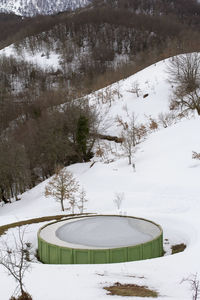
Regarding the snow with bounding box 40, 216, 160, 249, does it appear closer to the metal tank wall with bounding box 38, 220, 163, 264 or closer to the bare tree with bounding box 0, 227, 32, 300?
the metal tank wall with bounding box 38, 220, 163, 264

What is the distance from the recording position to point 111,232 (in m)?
13.3

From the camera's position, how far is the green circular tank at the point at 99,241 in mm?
10992

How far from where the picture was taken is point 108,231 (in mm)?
13422

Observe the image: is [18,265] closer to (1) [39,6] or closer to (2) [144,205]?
(2) [144,205]

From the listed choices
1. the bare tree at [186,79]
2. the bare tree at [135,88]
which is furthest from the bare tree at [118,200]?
the bare tree at [135,88]

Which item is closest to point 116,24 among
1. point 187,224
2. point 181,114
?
point 181,114

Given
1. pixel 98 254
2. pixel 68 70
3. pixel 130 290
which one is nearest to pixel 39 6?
pixel 68 70

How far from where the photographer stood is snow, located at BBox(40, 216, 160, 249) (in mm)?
12078

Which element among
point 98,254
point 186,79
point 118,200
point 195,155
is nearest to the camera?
point 98,254

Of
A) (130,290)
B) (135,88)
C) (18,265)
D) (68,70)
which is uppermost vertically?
(68,70)

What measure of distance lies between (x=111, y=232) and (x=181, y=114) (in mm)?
22199

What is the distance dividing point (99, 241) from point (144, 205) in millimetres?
7614

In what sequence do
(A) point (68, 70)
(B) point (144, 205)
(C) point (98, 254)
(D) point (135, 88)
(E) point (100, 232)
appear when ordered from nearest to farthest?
(C) point (98, 254) → (E) point (100, 232) → (B) point (144, 205) → (D) point (135, 88) → (A) point (68, 70)

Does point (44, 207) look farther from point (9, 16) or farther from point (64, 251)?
point (9, 16)
